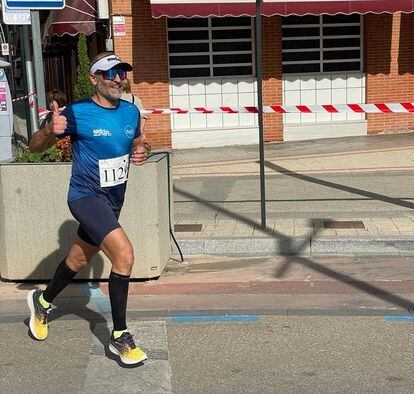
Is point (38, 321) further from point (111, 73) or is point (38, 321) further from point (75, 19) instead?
point (75, 19)

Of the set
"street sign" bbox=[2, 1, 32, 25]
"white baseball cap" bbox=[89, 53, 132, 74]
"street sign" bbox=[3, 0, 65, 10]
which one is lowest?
"white baseball cap" bbox=[89, 53, 132, 74]

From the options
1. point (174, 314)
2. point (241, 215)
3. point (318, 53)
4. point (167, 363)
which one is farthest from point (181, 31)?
point (167, 363)

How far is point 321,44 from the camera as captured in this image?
16.1 metres

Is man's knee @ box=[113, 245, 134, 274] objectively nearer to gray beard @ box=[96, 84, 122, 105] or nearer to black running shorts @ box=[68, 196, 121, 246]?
black running shorts @ box=[68, 196, 121, 246]

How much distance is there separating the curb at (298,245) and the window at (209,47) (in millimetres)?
8368

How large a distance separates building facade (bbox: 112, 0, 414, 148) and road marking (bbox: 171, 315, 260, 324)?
32.4ft

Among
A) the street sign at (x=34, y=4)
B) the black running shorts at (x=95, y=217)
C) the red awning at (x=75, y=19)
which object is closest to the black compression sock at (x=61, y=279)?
the black running shorts at (x=95, y=217)

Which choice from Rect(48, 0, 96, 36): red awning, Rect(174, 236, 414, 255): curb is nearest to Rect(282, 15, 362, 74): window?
Rect(48, 0, 96, 36): red awning

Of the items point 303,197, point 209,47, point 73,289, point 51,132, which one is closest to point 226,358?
point 51,132

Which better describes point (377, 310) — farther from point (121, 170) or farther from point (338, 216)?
point (338, 216)

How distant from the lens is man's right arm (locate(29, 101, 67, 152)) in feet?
15.6

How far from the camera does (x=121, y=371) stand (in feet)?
15.4

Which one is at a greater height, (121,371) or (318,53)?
(318,53)

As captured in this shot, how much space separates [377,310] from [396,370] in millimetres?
1221
